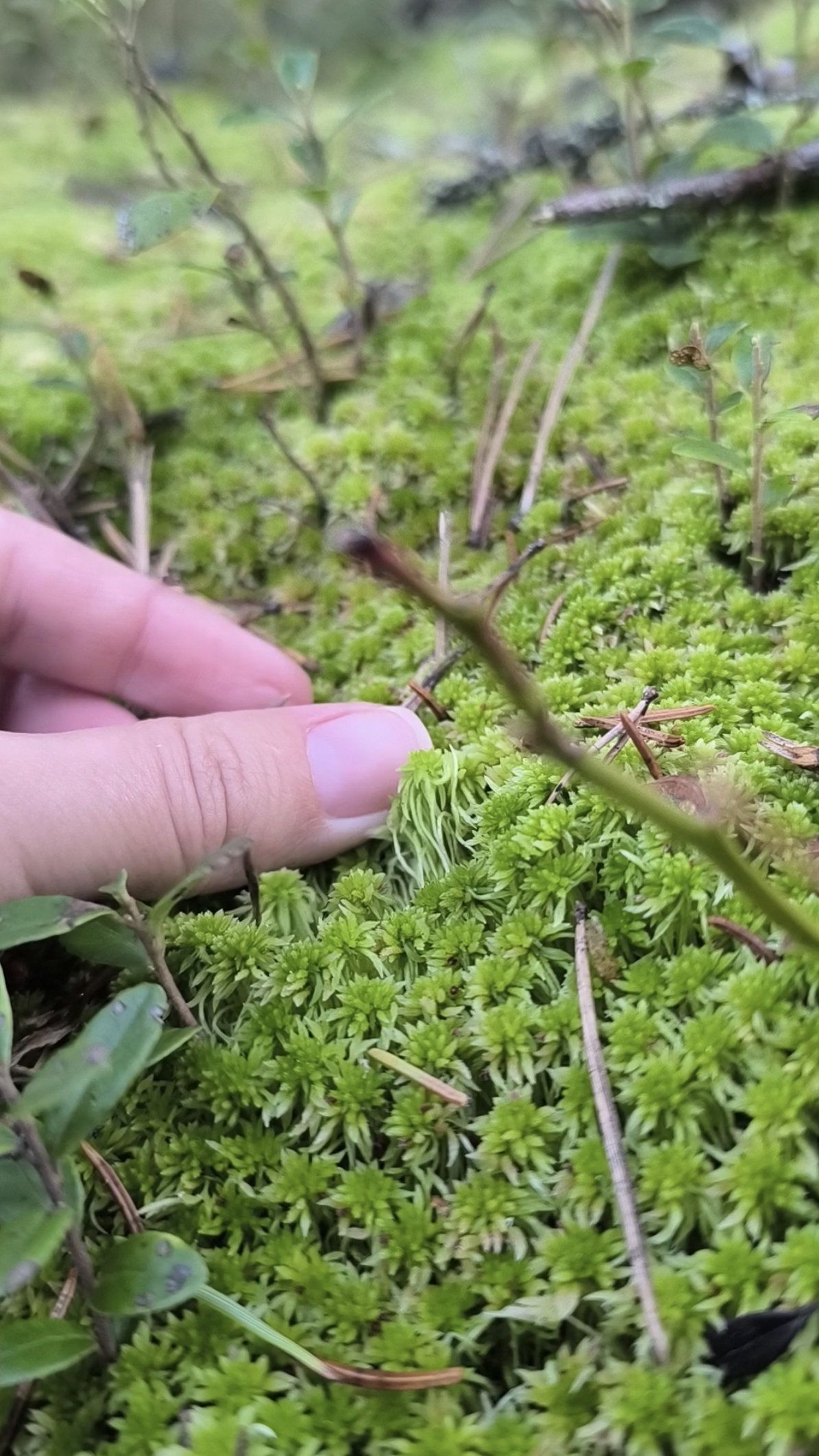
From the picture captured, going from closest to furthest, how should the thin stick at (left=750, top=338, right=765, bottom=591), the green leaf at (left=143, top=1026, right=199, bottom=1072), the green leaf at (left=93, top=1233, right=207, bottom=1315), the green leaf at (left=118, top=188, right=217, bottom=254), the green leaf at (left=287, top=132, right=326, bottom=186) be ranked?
the green leaf at (left=93, top=1233, right=207, bottom=1315), the green leaf at (left=143, top=1026, right=199, bottom=1072), the thin stick at (left=750, top=338, right=765, bottom=591), the green leaf at (left=118, top=188, right=217, bottom=254), the green leaf at (left=287, top=132, right=326, bottom=186)

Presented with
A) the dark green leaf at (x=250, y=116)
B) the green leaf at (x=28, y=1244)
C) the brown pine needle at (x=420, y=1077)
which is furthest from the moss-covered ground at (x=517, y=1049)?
the dark green leaf at (x=250, y=116)

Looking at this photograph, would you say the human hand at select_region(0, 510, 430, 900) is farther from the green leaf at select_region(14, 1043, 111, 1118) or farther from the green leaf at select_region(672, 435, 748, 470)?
the green leaf at select_region(672, 435, 748, 470)

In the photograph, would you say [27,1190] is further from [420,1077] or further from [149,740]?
[149,740]

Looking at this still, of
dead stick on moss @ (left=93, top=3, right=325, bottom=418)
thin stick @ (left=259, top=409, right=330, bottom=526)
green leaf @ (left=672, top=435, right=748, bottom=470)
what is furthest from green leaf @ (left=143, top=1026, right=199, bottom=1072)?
dead stick on moss @ (left=93, top=3, right=325, bottom=418)

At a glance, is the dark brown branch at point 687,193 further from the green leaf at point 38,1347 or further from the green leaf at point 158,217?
Answer: the green leaf at point 38,1347

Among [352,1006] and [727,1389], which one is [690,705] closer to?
[352,1006]

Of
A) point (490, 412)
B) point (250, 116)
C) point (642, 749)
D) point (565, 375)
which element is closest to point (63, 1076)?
point (642, 749)

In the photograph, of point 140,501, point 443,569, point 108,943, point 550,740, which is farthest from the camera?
point 140,501
